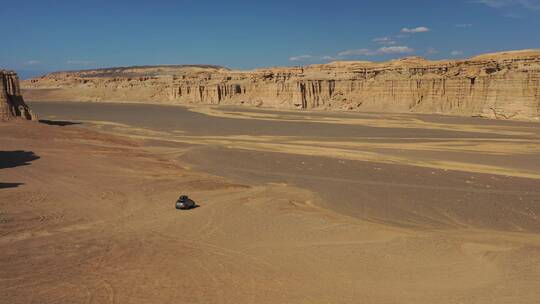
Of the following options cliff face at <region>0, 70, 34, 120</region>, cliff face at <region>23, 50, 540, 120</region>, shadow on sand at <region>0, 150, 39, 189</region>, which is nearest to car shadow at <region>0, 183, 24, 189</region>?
shadow on sand at <region>0, 150, 39, 189</region>

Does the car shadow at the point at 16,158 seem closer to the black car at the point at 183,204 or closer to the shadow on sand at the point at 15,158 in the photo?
the shadow on sand at the point at 15,158

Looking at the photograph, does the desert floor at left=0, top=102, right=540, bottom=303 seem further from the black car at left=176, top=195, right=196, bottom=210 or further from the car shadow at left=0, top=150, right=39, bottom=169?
the black car at left=176, top=195, right=196, bottom=210

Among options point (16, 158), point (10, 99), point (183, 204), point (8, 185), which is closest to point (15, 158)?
point (16, 158)

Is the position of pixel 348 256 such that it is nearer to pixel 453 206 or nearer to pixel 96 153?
pixel 453 206

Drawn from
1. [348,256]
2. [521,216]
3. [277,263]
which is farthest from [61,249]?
[521,216]

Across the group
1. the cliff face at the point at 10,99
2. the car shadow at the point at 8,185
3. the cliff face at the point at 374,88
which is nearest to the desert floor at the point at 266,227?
the car shadow at the point at 8,185
